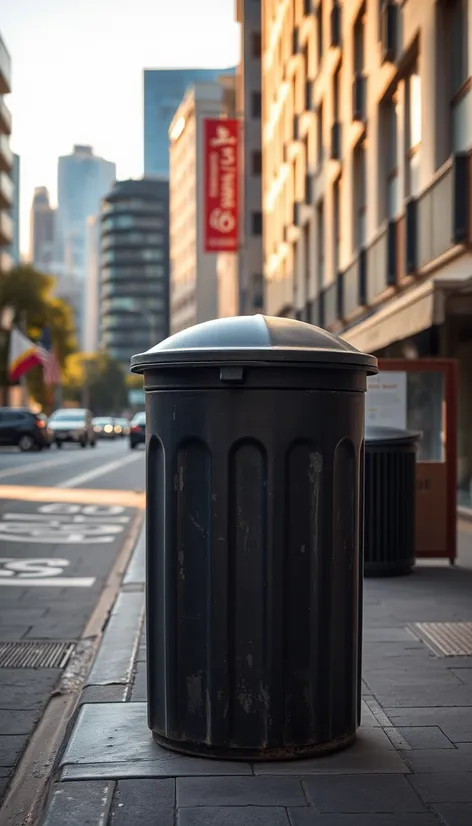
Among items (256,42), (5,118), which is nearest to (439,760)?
(256,42)

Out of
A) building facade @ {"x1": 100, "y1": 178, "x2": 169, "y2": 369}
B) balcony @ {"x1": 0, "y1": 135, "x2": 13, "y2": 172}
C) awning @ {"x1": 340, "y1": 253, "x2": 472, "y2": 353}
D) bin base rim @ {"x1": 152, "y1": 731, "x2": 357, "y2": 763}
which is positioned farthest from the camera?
building facade @ {"x1": 100, "y1": 178, "x2": 169, "y2": 369}

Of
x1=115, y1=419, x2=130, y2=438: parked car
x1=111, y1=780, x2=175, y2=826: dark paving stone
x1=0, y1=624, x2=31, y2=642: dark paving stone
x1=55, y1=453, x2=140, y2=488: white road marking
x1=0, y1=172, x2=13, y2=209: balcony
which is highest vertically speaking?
x1=0, y1=172, x2=13, y2=209: balcony

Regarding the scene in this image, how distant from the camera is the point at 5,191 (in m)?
69.8

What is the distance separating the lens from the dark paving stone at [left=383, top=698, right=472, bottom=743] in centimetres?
462

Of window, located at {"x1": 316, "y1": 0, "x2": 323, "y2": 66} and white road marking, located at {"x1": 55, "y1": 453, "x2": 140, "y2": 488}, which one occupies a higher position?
window, located at {"x1": 316, "y1": 0, "x2": 323, "y2": 66}

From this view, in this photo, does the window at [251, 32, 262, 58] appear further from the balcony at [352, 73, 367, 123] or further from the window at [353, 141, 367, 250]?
the balcony at [352, 73, 367, 123]

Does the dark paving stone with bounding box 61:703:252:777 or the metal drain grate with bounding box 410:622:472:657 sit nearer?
the dark paving stone with bounding box 61:703:252:777

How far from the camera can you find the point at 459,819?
3605 mm

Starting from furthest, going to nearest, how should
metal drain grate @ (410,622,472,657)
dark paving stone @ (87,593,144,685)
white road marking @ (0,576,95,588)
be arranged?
white road marking @ (0,576,95,588) → metal drain grate @ (410,622,472,657) → dark paving stone @ (87,593,144,685)

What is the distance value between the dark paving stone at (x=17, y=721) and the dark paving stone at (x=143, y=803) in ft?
4.29

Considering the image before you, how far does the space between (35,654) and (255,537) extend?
305cm

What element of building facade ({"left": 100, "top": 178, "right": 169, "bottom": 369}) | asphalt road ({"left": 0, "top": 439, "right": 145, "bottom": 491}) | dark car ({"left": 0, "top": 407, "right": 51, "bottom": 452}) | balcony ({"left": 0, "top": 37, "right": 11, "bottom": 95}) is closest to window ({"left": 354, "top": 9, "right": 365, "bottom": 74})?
asphalt road ({"left": 0, "top": 439, "right": 145, "bottom": 491})

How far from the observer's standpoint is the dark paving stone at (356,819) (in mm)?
3549

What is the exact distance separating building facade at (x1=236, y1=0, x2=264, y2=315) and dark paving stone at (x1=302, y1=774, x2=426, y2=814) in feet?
195
